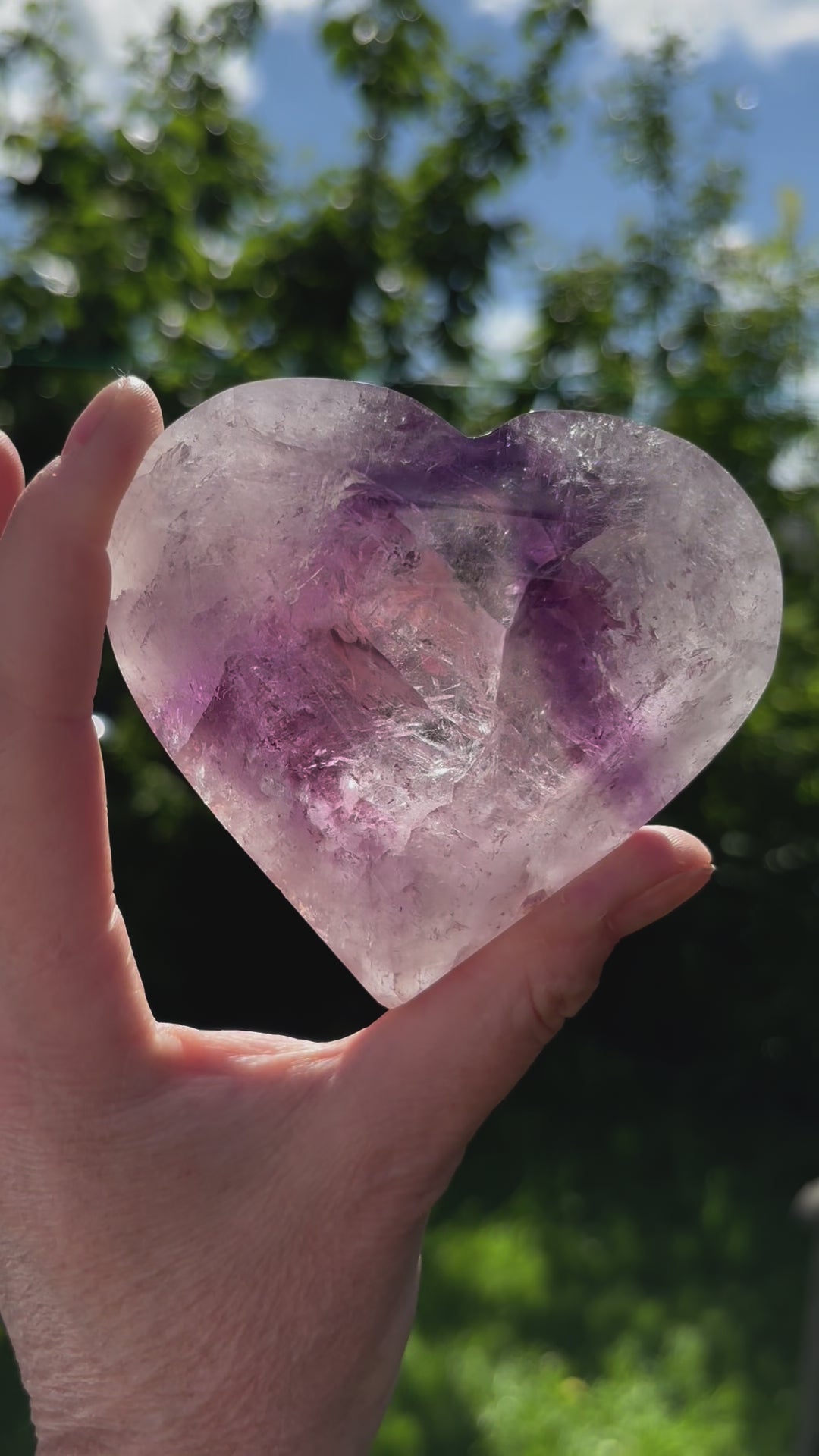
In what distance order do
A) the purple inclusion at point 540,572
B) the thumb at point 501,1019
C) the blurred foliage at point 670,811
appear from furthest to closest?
the blurred foliage at point 670,811
the purple inclusion at point 540,572
the thumb at point 501,1019

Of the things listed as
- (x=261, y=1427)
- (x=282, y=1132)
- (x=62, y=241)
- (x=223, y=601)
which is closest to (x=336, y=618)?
(x=223, y=601)

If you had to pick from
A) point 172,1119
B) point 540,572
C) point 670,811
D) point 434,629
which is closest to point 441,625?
point 434,629

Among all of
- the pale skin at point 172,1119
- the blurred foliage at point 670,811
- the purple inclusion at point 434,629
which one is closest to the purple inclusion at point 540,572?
the purple inclusion at point 434,629

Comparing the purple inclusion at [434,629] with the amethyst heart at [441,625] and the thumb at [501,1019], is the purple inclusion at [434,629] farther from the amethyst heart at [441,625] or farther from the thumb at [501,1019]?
the thumb at [501,1019]

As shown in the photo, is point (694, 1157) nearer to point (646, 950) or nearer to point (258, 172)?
point (646, 950)

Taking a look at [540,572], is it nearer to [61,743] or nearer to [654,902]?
[654,902]

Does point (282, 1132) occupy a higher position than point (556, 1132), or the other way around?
point (282, 1132)
